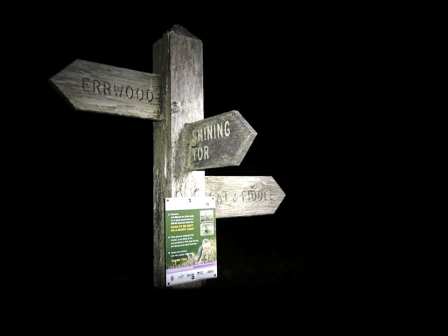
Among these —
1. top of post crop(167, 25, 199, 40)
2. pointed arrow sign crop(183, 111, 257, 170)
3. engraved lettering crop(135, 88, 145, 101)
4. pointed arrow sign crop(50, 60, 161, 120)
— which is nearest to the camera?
pointed arrow sign crop(183, 111, 257, 170)

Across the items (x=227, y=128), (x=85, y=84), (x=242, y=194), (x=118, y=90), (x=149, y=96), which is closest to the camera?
(x=227, y=128)

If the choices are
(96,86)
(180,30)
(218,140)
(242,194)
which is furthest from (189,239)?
(180,30)

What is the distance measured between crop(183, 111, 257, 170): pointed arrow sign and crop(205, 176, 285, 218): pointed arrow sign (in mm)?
316

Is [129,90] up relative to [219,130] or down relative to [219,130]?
up

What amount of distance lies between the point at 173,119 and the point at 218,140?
43cm

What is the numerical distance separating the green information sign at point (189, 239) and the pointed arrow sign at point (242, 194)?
0.11 m

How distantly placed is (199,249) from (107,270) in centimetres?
130

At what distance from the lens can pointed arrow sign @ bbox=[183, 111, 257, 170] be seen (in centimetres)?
158

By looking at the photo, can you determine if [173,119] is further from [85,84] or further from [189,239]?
[189,239]

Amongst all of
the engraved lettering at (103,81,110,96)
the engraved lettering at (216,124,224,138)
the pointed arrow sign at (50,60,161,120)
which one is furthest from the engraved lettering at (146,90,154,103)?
the engraved lettering at (216,124,224,138)

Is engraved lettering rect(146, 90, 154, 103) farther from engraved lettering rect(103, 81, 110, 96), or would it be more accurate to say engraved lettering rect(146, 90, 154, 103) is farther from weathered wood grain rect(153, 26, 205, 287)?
engraved lettering rect(103, 81, 110, 96)

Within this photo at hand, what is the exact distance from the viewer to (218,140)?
1693 mm

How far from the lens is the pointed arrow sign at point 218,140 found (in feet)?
5.18

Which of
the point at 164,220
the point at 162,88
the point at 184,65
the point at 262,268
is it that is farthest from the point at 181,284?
the point at 184,65
